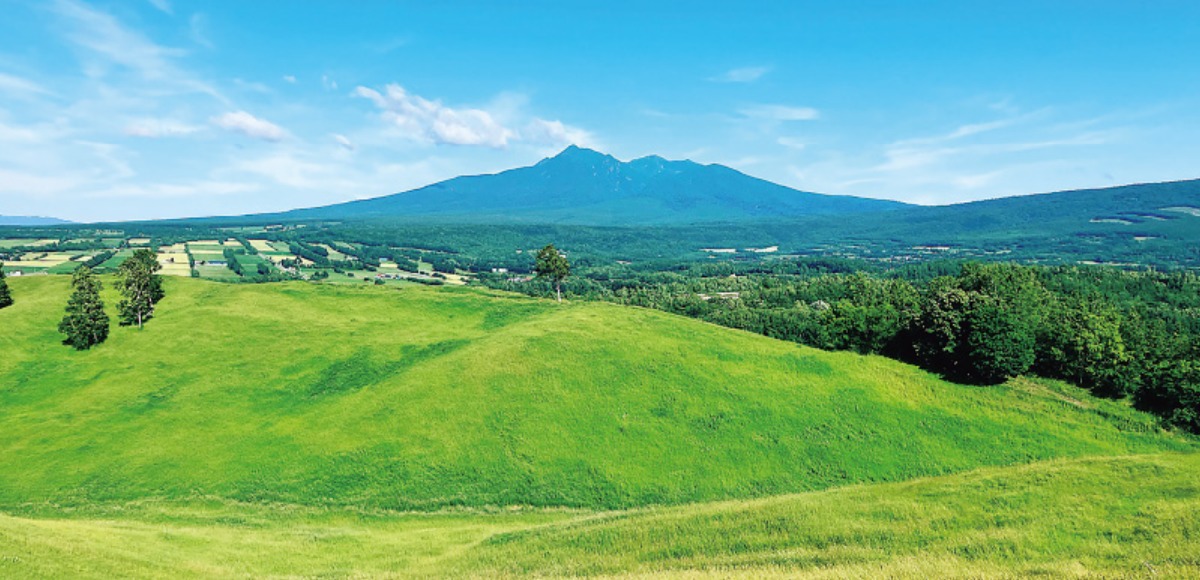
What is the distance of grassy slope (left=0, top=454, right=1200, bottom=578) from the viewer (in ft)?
71.3

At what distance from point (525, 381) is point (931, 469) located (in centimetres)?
3507

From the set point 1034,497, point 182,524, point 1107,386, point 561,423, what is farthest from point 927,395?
point 182,524

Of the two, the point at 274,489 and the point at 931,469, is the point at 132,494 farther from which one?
the point at 931,469

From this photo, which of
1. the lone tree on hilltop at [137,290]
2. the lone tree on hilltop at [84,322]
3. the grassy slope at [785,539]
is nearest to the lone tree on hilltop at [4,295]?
the lone tree on hilltop at [137,290]

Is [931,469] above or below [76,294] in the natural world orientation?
below

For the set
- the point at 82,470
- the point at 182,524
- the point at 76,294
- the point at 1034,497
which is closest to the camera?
the point at 1034,497

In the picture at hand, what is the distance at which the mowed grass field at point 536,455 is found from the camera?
25.7 meters

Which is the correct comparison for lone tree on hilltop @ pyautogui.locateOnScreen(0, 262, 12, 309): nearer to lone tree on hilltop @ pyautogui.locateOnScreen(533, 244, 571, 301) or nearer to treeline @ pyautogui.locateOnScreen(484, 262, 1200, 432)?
lone tree on hilltop @ pyautogui.locateOnScreen(533, 244, 571, 301)

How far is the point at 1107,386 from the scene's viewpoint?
54781mm

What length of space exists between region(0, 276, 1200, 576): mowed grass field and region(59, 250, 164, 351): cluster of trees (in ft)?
6.31

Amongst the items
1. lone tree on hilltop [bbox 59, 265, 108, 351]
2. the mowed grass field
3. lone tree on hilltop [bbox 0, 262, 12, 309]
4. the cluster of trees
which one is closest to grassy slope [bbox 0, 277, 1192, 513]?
the mowed grass field

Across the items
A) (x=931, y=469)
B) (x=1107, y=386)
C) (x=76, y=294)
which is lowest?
(x=931, y=469)

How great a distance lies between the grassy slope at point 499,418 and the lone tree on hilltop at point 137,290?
4.43 m

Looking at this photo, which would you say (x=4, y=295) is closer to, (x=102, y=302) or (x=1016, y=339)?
(x=102, y=302)
